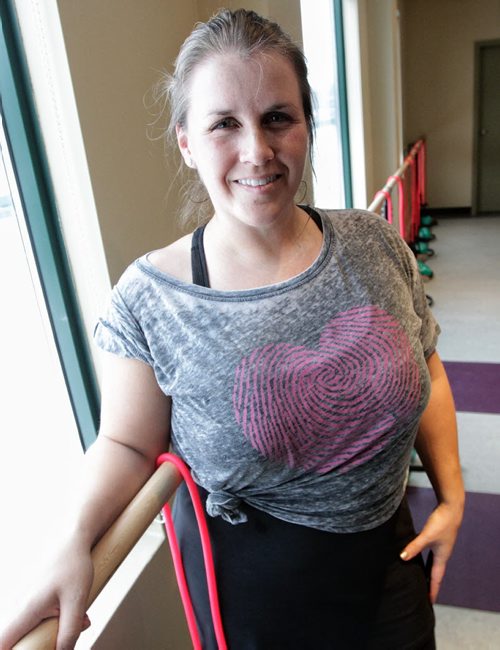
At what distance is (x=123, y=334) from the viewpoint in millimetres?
799

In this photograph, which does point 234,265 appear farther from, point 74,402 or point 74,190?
point 74,402

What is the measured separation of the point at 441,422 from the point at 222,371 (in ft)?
1.51

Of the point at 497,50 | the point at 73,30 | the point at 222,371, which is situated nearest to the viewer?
the point at 222,371

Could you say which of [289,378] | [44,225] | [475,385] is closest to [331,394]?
[289,378]

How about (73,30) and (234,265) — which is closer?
(234,265)

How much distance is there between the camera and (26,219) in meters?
1.09

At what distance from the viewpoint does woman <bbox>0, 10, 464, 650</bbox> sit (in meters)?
0.77

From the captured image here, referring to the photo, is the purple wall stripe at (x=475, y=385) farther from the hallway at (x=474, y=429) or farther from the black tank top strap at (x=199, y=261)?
the black tank top strap at (x=199, y=261)

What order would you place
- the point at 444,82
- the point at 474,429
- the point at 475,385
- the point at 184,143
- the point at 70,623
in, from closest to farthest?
the point at 70,623 → the point at 184,143 → the point at 474,429 → the point at 475,385 → the point at 444,82

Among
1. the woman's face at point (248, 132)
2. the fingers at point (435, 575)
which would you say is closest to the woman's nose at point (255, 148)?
the woman's face at point (248, 132)

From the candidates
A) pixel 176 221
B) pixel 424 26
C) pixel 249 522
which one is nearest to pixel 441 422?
pixel 249 522

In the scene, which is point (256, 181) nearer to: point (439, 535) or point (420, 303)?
point (420, 303)

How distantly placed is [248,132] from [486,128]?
7615mm

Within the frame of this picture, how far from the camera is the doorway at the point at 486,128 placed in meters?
7.07
